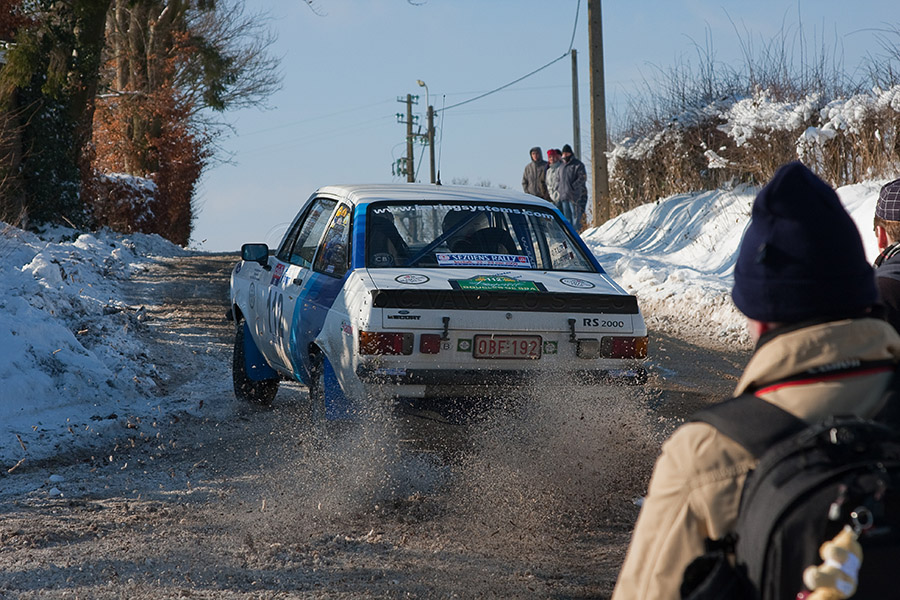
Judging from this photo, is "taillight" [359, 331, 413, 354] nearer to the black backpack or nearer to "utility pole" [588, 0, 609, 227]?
the black backpack

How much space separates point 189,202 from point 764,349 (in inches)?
1457

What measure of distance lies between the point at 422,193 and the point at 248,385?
2.37 meters

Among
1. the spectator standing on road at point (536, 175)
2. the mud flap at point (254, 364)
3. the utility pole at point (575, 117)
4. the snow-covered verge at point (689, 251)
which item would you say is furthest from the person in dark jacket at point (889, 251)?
the utility pole at point (575, 117)

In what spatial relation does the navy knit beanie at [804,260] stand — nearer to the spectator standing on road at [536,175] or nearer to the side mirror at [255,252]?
the side mirror at [255,252]

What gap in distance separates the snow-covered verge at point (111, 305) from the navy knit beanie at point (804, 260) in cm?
561

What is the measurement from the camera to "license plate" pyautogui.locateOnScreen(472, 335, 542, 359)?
5.58 meters

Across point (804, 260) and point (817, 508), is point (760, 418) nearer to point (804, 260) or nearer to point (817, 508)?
point (817, 508)

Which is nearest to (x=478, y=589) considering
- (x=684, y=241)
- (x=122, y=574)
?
(x=122, y=574)

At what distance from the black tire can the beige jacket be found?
21.9 ft

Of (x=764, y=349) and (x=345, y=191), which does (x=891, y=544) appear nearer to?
(x=764, y=349)

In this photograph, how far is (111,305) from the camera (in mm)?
12758

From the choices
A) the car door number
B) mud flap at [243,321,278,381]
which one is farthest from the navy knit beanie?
mud flap at [243,321,278,381]

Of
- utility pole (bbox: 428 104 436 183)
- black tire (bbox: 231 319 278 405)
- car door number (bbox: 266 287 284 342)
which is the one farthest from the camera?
utility pole (bbox: 428 104 436 183)

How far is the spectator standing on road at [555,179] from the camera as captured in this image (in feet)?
70.2
